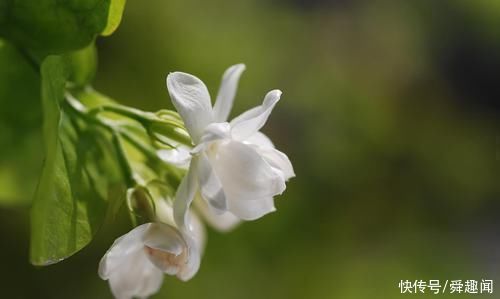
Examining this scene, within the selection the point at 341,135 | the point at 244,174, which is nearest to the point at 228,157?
the point at 244,174

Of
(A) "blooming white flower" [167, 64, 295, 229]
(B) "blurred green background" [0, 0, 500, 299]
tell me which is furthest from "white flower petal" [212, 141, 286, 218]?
(B) "blurred green background" [0, 0, 500, 299]

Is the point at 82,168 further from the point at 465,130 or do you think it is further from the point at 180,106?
the point at 465,130

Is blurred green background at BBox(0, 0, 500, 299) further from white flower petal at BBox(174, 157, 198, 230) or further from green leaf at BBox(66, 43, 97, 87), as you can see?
white flower petal at BBox(174, 157, 198, 230)

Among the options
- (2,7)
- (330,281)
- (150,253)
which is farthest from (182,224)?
(330,281)

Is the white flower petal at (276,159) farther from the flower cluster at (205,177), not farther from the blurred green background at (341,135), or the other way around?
the blurred green background at (341,135)

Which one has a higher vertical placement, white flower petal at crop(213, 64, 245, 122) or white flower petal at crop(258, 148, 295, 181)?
white flower petal at crop(213, 64, 245, 122)

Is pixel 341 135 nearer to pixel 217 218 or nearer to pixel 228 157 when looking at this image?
pixel 217 218
